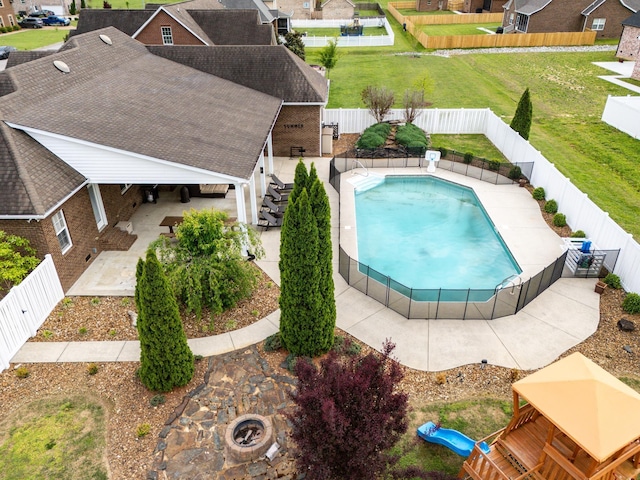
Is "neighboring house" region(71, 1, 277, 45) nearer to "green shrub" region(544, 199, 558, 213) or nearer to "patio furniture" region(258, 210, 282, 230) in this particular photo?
"patio furniture" region(258, 210, 282, 230)

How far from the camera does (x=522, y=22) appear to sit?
57875 mm

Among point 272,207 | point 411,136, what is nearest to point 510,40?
point 411,136

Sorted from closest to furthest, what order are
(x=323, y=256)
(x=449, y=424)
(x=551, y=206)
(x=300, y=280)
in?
(x=449, y=424) → (x=300, y=280) → (x=323, y=256) → (x=551, y=206)

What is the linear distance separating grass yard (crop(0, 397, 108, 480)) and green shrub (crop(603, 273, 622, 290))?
52.0ft

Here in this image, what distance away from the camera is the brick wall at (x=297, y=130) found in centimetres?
2559

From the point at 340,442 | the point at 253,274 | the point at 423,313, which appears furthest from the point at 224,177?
the point at 340,442

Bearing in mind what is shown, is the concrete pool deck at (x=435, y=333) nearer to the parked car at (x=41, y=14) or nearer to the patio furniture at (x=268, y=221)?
the patio furniture at (x=268, y=221)

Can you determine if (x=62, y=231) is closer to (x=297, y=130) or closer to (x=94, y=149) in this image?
(x=94, y=149)

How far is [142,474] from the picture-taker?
9.34 meters

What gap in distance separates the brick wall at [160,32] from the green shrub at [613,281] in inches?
1288

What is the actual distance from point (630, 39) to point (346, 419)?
177 ft

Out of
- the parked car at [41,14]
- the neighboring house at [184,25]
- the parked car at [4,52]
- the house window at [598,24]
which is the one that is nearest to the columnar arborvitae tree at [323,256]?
the neighboring house at [184,25]

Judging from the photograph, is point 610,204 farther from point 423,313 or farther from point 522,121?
point 423,313

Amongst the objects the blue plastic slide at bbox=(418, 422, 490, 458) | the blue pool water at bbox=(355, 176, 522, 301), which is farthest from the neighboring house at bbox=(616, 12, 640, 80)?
the blue plastic slide at bbox=(418, 422, 490, 458)
